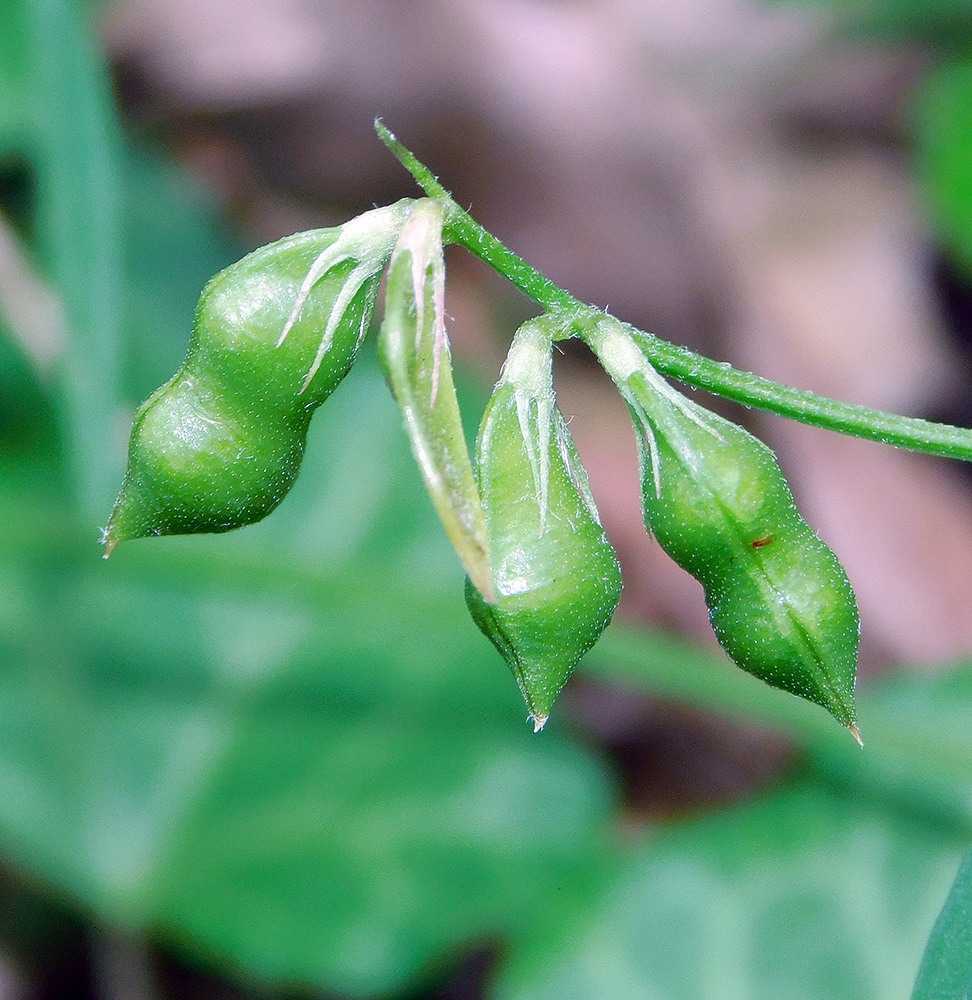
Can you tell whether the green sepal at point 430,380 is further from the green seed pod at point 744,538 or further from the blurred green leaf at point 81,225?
the blurred green leaf at point 81,225

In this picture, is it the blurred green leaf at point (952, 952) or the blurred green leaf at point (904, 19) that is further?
the blurred green leaf at point (904, 19)

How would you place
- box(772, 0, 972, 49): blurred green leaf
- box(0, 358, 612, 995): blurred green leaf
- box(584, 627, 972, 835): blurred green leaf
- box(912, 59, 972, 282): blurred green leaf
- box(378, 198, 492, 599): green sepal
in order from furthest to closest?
1. box(772, 0, 972, 49): blurred green leaf
2. box(912, 59, 972, 282): blurred green leaf
3. box(0, 358, 612, 995): blurred green leaf
4. box(584, 627, 972, 835): blurred green leaf
5. box(378, 198, 492, 599): green sepal

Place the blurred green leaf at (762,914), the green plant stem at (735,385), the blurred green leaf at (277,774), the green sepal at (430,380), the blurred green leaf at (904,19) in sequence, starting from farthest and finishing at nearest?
the blurred green leaf at (904,19) < the blurred green leaf at (277,774) < the blurred green leaf at (762,914) < the green plant stem at (735,385) < the green sepal at (430,380)

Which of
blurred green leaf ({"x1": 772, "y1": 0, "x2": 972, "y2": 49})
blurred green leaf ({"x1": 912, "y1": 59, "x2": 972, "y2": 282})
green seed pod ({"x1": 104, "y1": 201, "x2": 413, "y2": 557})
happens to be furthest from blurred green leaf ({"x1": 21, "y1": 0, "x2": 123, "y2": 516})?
blurred green leaf ({"x1": 772, "y1": 0, "x2": 972, "y2": 49})

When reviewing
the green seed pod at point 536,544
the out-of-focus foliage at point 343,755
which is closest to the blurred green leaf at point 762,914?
the out-of-focus foliage at point 343,755

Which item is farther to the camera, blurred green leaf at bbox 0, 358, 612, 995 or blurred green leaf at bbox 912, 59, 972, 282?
blurred green leaf at bbox 912, 59, 972, 282

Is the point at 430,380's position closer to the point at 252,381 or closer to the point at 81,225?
the point at 252,381

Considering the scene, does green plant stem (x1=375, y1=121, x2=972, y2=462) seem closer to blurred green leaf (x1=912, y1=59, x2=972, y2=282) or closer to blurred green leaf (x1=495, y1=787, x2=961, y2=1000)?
blurred green leaf (x1=495, y1=787, x2=961, y2=1000)
